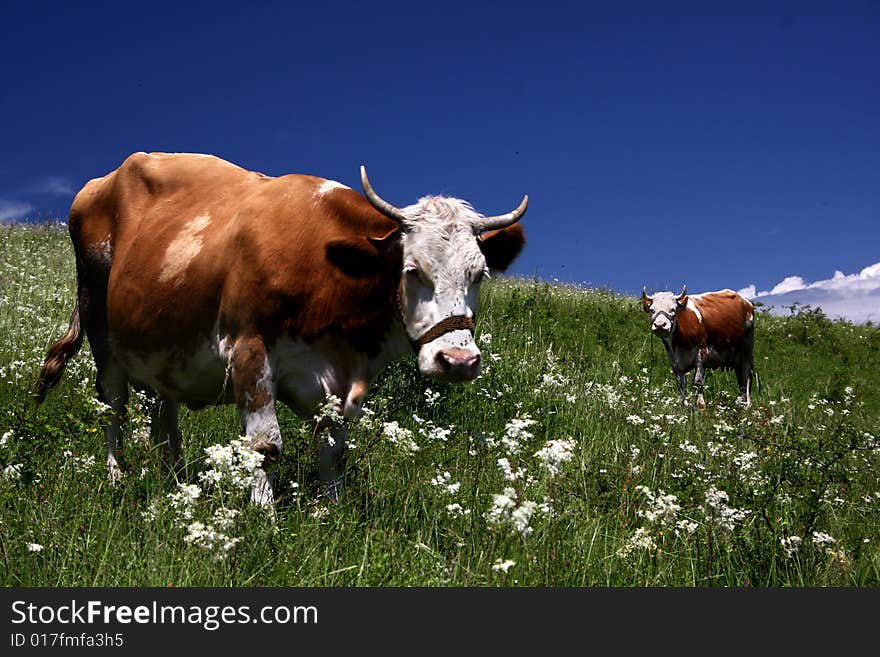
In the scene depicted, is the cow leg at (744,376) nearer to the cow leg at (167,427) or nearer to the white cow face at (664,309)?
the white cow face at (664,309)

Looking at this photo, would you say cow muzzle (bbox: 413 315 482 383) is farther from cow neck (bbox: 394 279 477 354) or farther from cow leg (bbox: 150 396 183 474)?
cow leg (bbox: 150 396 183 474)

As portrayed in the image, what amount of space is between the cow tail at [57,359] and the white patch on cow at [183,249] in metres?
2.05

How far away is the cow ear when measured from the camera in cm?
552

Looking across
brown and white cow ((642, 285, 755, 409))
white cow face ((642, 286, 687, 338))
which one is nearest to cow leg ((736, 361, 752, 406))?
brown and white cow ((642, 285, 755, 409))

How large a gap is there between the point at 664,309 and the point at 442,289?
1149 cm

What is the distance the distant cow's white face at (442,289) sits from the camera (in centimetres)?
448

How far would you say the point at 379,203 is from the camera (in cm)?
501

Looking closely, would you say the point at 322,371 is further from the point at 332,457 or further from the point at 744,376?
the point at 744,376

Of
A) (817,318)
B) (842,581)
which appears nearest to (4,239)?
(842,581)

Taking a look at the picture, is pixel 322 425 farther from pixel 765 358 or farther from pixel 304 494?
pixel 765 358

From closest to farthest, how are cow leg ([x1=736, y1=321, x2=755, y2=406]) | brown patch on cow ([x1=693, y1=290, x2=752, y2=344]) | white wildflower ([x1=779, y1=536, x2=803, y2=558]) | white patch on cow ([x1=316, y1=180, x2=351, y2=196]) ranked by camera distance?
white wildflower ([x1=779, y1=536, x2=803, y2=558]) → white patch on cow ([x1=316, y1=180, x2=351, y2=196]) → brown patch on cow ([x1=693, y1=290, x2=752, y2=344]) → cow leg ([x1=736, y1=321, x2=755, y2=406])

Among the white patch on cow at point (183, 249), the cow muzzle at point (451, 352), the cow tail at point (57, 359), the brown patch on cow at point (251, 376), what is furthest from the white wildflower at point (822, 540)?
the cow tail at point (57, 359)

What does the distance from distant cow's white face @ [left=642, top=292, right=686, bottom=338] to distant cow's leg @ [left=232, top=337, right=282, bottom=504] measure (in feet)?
36.8

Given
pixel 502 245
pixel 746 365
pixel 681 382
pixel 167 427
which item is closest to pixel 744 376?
pixel 746 365
